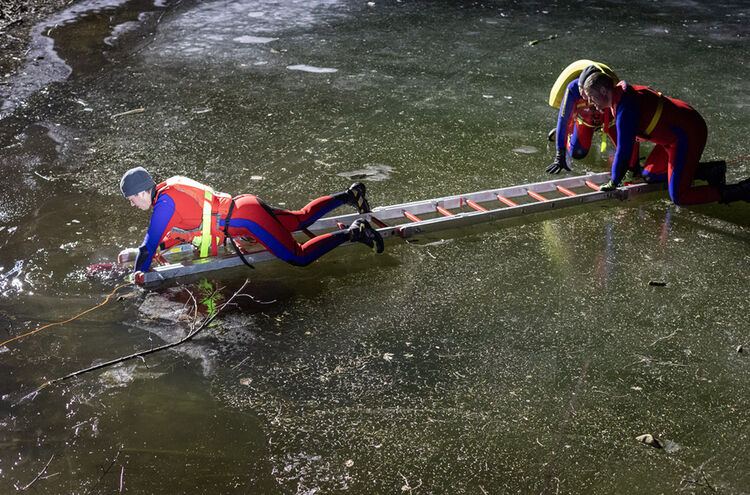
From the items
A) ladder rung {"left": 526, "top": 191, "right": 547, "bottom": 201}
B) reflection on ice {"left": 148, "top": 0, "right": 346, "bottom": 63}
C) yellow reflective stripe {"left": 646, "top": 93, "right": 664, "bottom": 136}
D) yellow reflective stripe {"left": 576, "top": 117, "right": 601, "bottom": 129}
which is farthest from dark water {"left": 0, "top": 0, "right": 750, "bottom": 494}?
reflection on ice {"left": 148, "top": 0, "right": 346, "bottom": 63}

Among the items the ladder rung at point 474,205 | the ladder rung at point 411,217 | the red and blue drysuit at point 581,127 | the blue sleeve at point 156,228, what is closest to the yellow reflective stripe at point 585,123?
the red and blue drysuit at point 581,127

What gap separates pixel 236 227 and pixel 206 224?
0.71 feet

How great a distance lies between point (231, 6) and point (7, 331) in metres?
10.1

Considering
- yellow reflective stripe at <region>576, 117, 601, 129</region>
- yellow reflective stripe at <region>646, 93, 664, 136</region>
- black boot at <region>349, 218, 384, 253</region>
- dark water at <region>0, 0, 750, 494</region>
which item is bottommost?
dark water at <region>0, 0, 750, 494</region>

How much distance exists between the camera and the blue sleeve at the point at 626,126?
5.55 metres

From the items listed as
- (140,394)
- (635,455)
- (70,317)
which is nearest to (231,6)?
(70,317)

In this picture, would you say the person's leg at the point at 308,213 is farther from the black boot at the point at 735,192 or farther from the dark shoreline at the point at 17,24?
the dark shoreline at the point at 17,24

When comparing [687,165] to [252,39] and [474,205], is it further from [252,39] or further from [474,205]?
[252,39]

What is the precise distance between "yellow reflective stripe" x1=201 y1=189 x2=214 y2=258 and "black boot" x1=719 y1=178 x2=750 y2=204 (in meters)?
4.42

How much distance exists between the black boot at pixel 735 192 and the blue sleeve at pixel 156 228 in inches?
185

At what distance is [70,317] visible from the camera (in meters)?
4.62

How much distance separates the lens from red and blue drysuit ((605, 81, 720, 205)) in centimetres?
558

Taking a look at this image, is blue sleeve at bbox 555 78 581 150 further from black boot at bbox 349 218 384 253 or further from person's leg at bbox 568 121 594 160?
black boot at bbox 349 218 384 253

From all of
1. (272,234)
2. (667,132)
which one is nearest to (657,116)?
(667,132)
